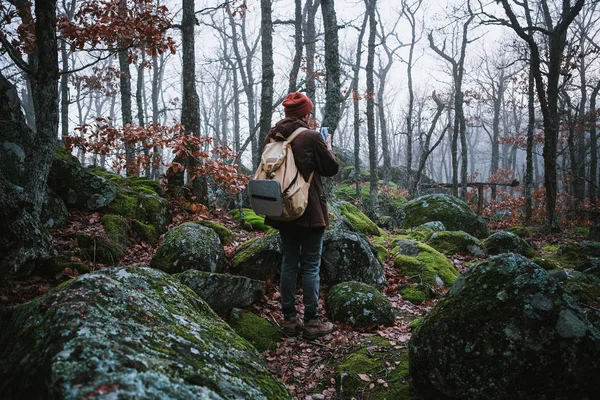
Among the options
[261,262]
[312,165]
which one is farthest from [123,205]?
[312,165]

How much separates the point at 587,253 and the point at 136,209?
995 centimetres

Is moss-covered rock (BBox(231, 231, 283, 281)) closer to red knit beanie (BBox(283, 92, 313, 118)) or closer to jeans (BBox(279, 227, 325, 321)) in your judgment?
jeans (BBox(279, 227, 325, 321))

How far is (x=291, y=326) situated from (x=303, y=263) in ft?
2.48

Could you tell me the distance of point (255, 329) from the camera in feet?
13.2

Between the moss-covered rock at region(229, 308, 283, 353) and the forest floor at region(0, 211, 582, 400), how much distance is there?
0.10m

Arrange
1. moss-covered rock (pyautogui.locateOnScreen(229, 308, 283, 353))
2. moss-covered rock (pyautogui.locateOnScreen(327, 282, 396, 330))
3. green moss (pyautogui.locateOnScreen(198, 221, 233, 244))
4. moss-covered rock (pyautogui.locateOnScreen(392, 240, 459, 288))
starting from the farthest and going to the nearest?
green moss (pyautogui.locateOnScreen(198, 221, 233, 244)) < moss-covered rock (pyautogui.locateOnScreen(392, 240, 459, 288)) < moss-covered rock (pyautogui.locateOnScreen(327, 282, 396, 330)) < moss-covered rock (pyautogui.locateOnScreen(229, 308, 283, 353))

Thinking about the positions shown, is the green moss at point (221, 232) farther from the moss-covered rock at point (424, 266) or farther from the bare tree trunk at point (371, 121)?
the bare tree trunk at point (371, 121)

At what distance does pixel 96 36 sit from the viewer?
5020 millimetres

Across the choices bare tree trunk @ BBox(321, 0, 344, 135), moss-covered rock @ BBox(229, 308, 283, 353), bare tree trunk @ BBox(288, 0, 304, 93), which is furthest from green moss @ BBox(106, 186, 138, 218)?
bare tree trunk @ BBox(288, 0, 304, 93)

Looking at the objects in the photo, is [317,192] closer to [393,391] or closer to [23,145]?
[393,391]

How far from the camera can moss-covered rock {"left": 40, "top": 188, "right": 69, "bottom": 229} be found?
528 cm

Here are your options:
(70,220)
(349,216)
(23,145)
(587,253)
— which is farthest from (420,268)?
(23,145)

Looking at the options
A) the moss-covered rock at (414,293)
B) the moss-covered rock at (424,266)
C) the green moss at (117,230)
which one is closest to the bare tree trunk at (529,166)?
the moss-covered rock at (424,266)

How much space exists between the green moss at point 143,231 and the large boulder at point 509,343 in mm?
5118
